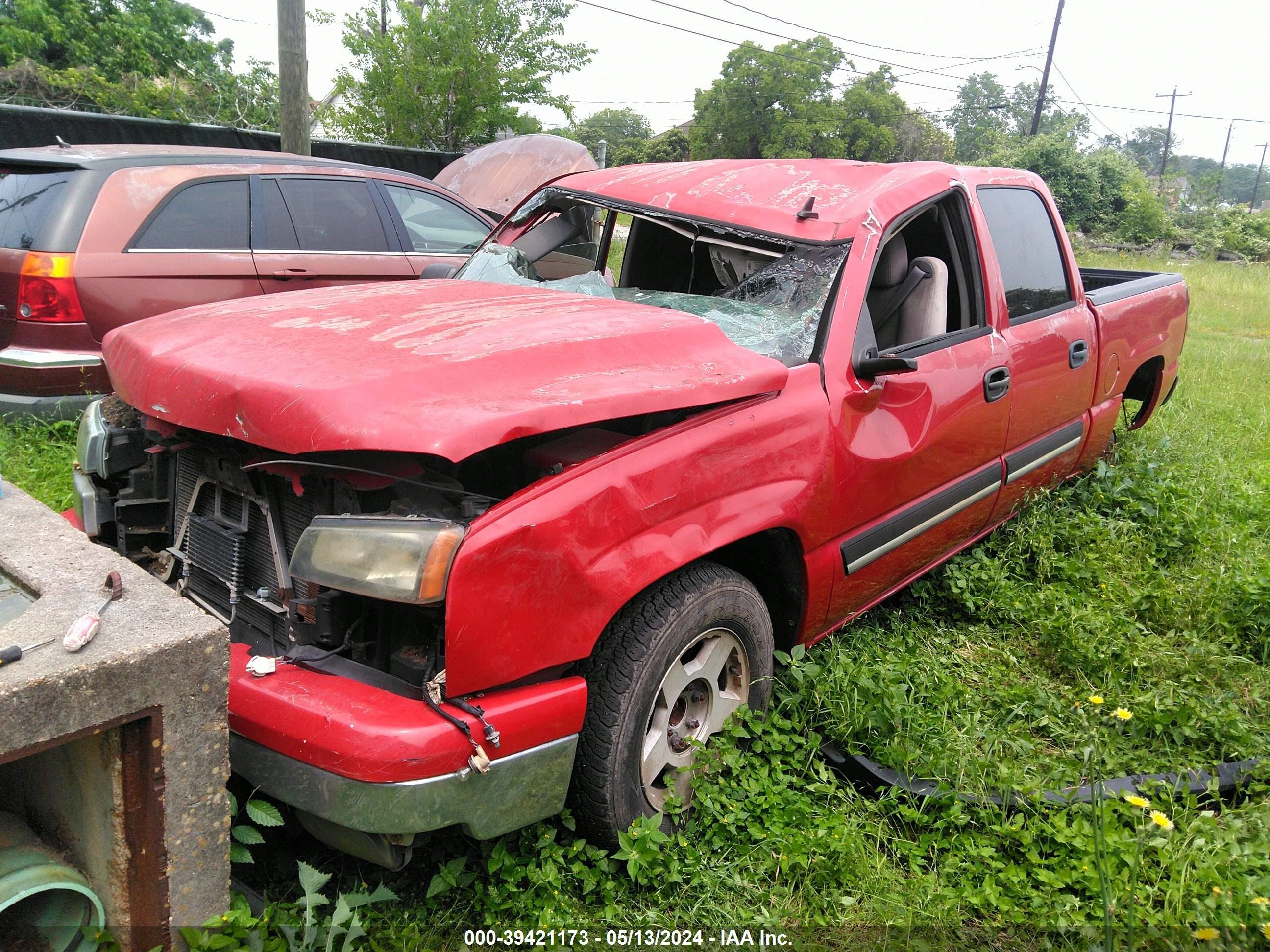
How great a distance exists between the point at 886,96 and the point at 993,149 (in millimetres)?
8926

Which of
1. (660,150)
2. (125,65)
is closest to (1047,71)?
(660,150)

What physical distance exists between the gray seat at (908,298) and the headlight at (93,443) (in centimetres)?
249

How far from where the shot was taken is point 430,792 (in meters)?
1.80

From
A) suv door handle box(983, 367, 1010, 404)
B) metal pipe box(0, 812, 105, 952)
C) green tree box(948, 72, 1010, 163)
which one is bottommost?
metal pipe box(0, 812, 105, 952)

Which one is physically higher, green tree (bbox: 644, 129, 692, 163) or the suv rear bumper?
green tree (bbox: 644, 129, 692, 163)

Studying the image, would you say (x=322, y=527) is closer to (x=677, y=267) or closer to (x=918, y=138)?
(x=677, y=267)

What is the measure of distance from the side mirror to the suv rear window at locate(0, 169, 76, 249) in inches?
159

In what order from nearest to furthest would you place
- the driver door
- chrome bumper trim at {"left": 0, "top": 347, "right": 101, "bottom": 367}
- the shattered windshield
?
the driver door → the shattered windshield → chrome bumper trim at {"left": 0, "top": 347, "right": 101, "bottom": 367}

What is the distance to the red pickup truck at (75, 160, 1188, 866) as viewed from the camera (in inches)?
72.7

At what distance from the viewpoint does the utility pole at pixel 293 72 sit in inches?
331

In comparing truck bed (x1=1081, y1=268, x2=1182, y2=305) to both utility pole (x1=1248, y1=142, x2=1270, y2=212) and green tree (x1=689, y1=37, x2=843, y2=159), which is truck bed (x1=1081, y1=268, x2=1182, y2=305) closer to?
green tree (x1=689, y1=37, x2=843, y2=159)

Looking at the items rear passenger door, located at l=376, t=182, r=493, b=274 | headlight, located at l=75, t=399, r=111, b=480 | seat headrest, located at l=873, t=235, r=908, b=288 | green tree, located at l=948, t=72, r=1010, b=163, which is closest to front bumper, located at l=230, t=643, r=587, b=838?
headlight, located at l=75, t=399, r=111, b=480

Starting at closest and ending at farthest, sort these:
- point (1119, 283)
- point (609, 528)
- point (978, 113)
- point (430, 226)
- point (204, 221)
Answer: point (609, 528) → point (204, 221) → point (1119, 283) → point (430, 226) → point (978, 113)

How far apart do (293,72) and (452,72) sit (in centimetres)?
682
